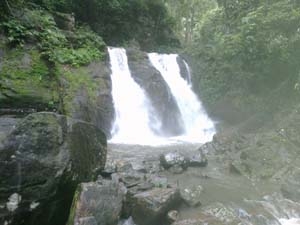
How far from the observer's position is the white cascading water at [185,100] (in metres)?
14.9

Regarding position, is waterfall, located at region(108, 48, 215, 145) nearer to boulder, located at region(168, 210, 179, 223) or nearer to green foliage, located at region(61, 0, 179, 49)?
green foliage, located at region(61, 0, 179, 49)

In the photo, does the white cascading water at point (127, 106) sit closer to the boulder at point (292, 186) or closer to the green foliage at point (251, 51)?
the green foliage at point (251, 51)

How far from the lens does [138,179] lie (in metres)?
6.69

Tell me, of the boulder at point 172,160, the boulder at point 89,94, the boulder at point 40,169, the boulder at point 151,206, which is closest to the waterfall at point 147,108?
the boulder at point 89,94

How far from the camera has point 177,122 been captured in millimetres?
14820

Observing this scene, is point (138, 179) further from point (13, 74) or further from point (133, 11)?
point (133, 11)

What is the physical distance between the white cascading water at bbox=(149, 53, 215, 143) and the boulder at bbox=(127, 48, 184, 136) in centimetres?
40

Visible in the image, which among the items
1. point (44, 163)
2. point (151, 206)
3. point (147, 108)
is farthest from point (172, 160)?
point (147, 108)

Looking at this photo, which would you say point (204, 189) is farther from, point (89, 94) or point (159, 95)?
point (159, 95)

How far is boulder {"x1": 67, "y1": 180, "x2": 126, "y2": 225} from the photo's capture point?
430 cm

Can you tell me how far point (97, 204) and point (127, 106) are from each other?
364 inches

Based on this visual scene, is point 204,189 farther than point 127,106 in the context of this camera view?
No

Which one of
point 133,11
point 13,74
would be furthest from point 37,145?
point 133,11

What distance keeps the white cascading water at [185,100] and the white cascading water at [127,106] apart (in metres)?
1.65
